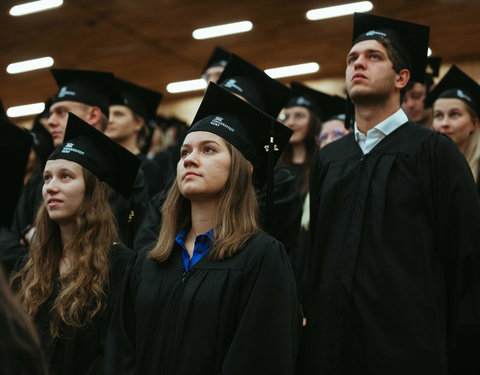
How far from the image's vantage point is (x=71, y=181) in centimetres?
371

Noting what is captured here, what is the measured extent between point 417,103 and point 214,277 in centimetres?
423

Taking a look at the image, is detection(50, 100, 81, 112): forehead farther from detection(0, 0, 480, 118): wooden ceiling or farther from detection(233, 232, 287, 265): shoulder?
detection(0, 0, 480, 118): wooden ceiling

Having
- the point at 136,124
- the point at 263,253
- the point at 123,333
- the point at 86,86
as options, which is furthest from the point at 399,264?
the point at 136,124

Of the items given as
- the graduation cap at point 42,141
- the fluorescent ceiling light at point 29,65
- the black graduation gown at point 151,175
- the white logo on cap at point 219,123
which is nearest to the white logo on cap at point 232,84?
the white logo on cap at point 219,123

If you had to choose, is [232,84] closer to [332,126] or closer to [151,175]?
[332,126]

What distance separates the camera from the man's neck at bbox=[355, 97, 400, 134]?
3436 mm

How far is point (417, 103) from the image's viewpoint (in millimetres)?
6324

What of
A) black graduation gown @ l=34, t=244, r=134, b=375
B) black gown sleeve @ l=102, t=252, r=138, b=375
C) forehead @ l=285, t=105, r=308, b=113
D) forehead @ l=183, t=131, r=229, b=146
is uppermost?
forehead @ l=183, t=131, r=229, b=146

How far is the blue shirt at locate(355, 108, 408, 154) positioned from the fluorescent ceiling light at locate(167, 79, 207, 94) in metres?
9.20

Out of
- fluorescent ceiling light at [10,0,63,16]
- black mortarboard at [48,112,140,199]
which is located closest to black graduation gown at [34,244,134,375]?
black mortarboard at [48,112,140,199]

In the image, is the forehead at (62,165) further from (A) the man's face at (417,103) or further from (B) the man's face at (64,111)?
(A) the man's face at (417,103)

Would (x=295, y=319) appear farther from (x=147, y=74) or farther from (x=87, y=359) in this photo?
(x=147, y=74)

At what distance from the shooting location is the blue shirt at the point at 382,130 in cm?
338

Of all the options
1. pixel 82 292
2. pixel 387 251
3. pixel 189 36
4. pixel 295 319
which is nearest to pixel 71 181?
pixel 82 292
